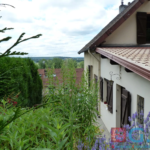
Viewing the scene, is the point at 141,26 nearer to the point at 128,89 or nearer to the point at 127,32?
the point at 127,32

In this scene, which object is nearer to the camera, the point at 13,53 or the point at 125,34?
the point at 13,53

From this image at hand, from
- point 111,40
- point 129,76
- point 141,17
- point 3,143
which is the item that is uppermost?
point 141,17

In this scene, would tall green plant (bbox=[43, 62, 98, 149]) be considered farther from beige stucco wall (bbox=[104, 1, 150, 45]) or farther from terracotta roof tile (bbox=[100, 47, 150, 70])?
beige stucco wall (bbox=[104, 1, 150, 45])

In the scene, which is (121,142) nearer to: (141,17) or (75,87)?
(75,87)

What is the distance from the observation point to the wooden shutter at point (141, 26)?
7586 mm

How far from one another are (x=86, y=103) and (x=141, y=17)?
19.6ft

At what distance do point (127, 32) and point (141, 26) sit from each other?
26.4 inches

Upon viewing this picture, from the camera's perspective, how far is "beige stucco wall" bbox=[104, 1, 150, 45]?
7699mm

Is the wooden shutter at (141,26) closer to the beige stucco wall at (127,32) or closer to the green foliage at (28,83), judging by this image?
the beige stucco wall at (127,32)

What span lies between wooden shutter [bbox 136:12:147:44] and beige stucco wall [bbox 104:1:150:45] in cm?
18

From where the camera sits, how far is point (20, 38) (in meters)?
0.88

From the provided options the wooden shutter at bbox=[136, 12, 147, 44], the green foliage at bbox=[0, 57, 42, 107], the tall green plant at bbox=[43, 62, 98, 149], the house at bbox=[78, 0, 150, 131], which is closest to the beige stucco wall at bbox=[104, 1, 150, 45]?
the house at bbox=[78, 0, 150, 131]

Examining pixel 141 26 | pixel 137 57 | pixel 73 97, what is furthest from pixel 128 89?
pixel 141 26

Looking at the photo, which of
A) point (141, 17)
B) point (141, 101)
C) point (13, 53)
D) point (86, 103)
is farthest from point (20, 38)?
point (141, 17)
